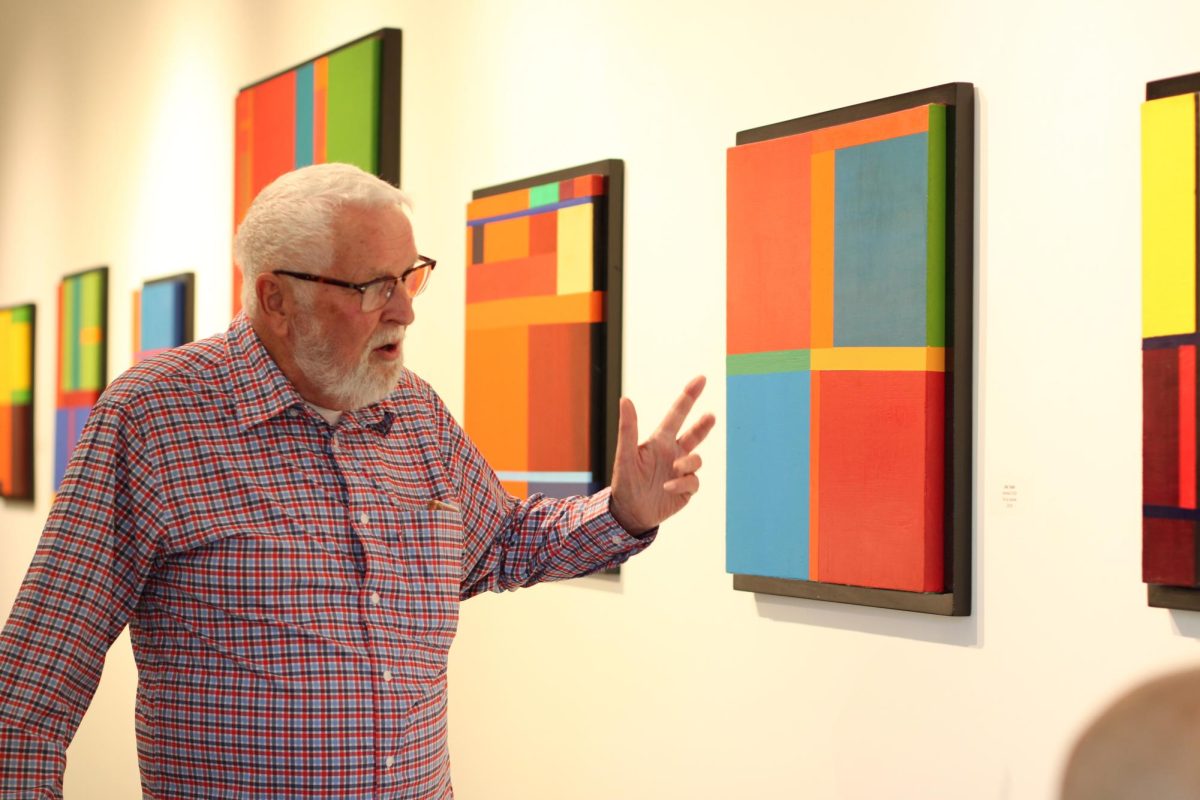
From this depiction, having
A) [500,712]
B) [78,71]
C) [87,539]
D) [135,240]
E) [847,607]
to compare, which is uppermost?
[78,71]

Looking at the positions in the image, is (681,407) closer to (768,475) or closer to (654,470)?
(654,470)

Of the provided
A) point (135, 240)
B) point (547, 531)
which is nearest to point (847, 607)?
point (547, 531)

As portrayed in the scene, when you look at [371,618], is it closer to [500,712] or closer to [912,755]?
[912,755]

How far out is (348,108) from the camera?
3562 mm

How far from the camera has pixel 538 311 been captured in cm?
287

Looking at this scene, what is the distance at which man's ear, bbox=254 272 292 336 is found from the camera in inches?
76.1

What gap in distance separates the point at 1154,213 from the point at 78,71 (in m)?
4.67

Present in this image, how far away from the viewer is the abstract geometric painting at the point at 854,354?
2002mm

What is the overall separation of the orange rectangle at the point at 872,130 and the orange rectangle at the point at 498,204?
874 mm

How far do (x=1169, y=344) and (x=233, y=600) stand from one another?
126 cm

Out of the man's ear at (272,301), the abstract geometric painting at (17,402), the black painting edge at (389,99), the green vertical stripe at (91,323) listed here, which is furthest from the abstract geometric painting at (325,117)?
the abstract geometric painting at (17,402)

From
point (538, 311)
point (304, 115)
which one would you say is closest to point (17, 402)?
point (304, 115)

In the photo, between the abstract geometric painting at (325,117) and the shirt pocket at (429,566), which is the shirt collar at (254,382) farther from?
the abstract geometric painting at (325,117)

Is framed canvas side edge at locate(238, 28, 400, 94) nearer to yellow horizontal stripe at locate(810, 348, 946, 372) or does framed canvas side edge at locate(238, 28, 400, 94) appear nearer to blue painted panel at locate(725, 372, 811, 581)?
blue painted panel at locate(725, 372, 811, 581)
